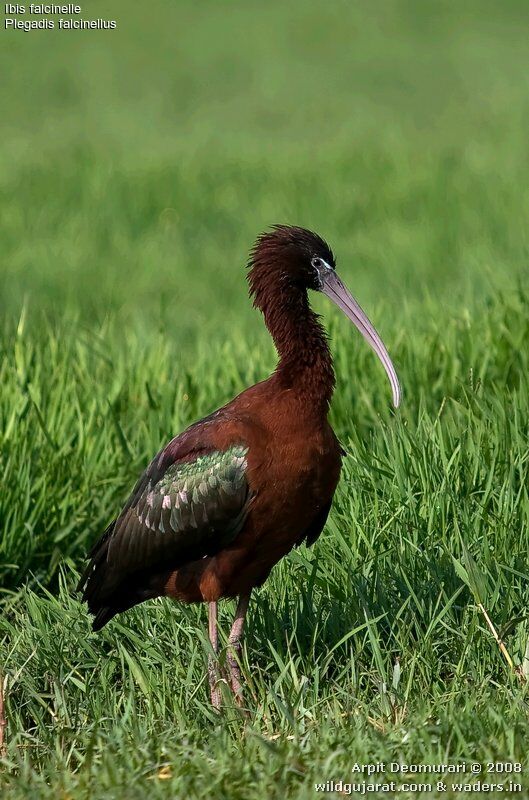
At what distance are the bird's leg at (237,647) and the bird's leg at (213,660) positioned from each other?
0.05 m

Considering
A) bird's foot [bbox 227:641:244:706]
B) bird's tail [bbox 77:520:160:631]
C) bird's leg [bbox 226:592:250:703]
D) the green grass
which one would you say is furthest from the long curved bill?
bird's tail [bbox 77:520:160:631]

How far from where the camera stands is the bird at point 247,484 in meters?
4.27

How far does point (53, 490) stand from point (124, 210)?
27.0 feet

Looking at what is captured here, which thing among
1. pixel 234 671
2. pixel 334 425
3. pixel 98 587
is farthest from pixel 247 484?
pixel 334 425

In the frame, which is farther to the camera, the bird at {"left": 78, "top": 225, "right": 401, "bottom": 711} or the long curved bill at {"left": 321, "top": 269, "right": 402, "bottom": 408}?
the long curved bill at {"left": 321, "top": 269, "right": 402, "bottom": 408}

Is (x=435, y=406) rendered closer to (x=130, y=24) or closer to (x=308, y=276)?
(x=308, y=276)

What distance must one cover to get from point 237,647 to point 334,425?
7.49ft

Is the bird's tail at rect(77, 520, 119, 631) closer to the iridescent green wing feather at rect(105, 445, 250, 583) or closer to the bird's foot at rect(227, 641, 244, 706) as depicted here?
the iridescent green wing feather at rect(105, 445, 250, 583)

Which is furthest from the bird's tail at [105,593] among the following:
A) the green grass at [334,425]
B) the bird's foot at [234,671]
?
the bird's foot at [234,671]

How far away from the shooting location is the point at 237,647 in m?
4.47

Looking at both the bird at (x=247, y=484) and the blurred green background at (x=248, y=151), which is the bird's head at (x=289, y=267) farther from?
Answer: the blurred green background at (x=248, y=151)

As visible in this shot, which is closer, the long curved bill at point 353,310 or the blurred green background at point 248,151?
the long curved bill at point 353,310

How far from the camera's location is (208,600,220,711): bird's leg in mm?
4225

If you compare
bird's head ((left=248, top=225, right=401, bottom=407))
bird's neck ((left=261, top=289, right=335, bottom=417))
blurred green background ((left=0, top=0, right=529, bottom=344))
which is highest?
blurred green background ((left=0, top=0, right=529, bottom=344))
